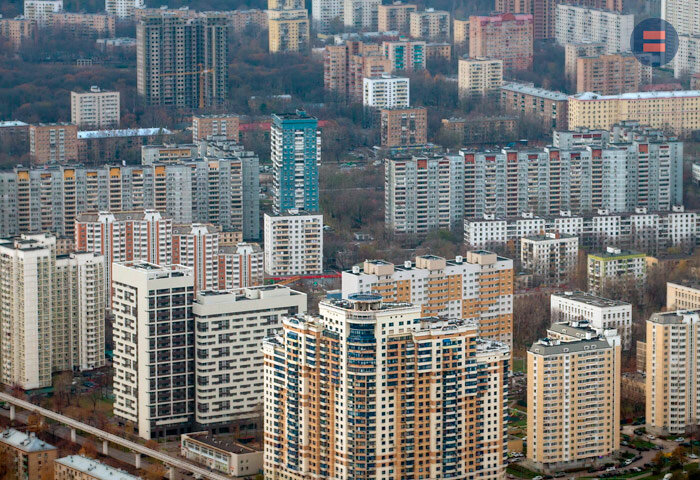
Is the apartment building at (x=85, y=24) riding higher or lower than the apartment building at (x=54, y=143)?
higher

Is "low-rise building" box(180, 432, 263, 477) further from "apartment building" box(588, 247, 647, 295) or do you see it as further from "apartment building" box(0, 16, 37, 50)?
"apartment building" box(0, 16, 37, 50)

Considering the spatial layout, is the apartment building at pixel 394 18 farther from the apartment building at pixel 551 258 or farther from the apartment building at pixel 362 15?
the apartment building at pixel 551 258

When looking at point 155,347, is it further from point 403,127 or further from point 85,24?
point 85,24

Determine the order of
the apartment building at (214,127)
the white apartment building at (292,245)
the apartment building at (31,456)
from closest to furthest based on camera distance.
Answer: the apartment building at (31,456) → the white apartment building at (292,245) → the apartment building at (214,127)

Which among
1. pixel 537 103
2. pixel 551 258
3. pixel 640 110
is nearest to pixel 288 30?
pixel 537 103

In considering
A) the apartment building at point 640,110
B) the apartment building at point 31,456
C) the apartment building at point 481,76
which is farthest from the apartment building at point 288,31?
the apartment building at point 31,456

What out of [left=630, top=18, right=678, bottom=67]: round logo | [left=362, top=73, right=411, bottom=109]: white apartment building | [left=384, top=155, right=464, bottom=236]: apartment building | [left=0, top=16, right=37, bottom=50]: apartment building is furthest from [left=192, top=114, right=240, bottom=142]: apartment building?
[left=0, top=16, right=37, bottom=50]: apartment building
